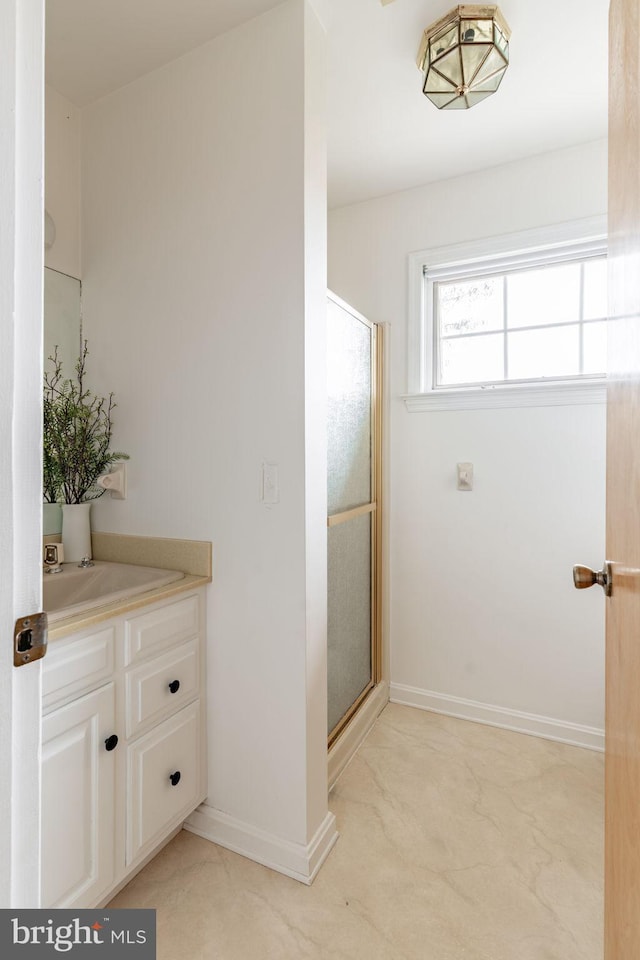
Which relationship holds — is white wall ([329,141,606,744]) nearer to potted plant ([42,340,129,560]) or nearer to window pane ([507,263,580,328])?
window pane ([507,263,580,328])

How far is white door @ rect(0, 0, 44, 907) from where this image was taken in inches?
19.6

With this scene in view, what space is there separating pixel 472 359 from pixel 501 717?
172 centimetres

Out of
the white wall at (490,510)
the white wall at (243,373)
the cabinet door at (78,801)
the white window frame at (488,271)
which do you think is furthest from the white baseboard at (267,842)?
the white window frame at (488,271)

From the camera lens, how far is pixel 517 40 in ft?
5.08

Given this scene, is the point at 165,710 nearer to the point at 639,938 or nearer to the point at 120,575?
the point at 120,575

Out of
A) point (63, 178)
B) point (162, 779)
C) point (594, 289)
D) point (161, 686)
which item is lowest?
point (162, 779)

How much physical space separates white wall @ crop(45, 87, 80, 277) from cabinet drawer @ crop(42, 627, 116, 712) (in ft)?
4.42

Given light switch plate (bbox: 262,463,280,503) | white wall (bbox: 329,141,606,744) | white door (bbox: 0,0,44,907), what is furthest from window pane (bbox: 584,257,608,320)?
white door (bbox: 0,0,44,907)

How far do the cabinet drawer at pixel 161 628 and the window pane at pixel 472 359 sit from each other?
5.48 ft

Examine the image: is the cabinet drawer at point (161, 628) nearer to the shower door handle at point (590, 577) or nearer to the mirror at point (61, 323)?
the mirror at point (61, 323)

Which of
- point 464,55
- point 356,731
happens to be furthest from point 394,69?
point 356,731

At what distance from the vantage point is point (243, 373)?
1.49m

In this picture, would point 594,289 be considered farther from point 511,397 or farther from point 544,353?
point 511,397

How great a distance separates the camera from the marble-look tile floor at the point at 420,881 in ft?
3.94
